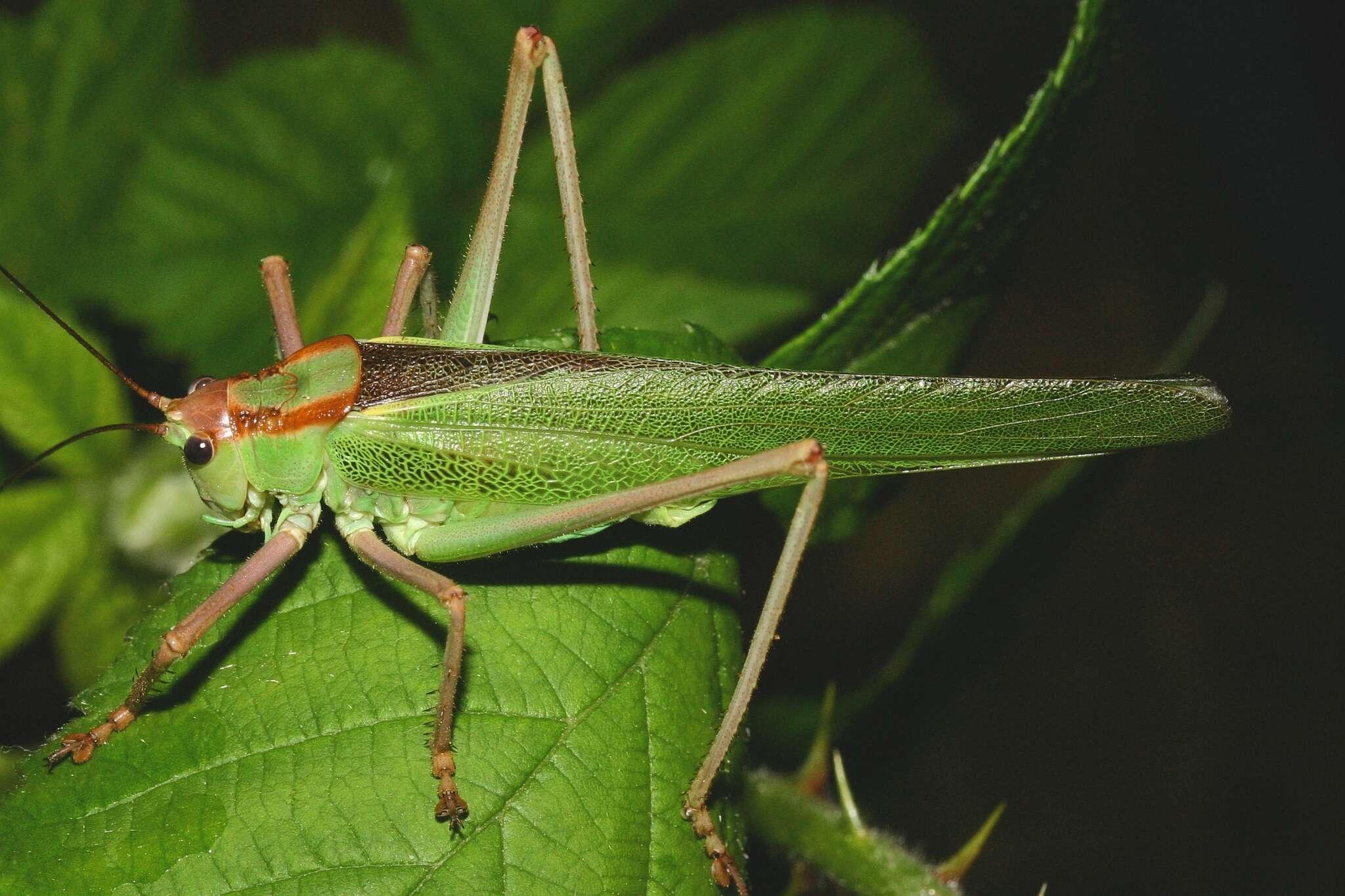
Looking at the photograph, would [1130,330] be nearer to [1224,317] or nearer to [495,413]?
[1224,317]

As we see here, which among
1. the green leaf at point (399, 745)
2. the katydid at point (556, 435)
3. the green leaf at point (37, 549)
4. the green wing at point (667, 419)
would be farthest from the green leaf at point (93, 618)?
the green wing at point (667, 419)

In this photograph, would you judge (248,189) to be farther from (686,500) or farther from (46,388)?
(686,500)

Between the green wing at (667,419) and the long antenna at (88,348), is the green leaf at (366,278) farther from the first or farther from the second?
the long antenna at (88,348)

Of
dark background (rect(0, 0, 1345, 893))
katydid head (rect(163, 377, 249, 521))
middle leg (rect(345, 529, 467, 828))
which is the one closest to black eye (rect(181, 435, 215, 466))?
katydid head (rect(163, 377, 249, 521))

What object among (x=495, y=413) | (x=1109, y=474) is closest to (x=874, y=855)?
(x=1109, y=474)

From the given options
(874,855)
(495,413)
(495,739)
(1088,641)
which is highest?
(495,413)

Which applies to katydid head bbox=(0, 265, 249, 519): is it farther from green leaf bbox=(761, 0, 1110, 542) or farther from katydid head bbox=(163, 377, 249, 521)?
green leaf bbox=(761, 0, 1110, 542)
